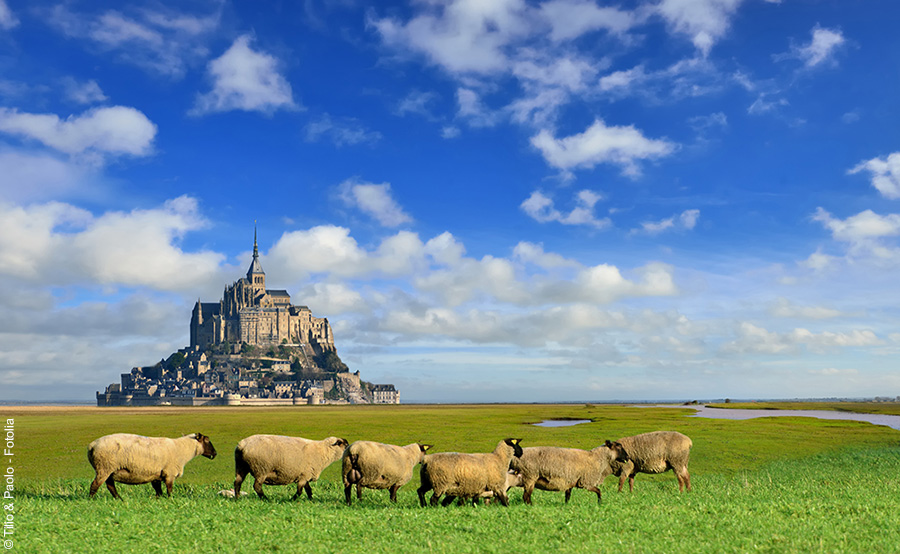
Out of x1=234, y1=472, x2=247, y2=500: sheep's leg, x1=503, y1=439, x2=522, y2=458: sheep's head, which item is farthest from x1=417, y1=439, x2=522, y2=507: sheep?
x1=234, y1=472, x2=247, y2=500: sheep's leg

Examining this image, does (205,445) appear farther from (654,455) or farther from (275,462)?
(654,455)

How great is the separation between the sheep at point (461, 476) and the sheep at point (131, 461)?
674cm

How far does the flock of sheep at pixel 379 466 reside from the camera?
13789 millimetres

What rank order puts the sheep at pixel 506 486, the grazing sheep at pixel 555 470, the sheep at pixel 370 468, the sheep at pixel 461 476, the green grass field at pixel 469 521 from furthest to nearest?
the grazing sheep at pixel 555 470
the sheep at pixel 370 468
the sheep at pixel 506 486
the sheep at pixel 461 476
the green grass field at pixel 469 521

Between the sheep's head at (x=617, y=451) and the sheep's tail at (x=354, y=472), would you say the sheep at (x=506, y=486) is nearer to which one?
the sheep's tail at (x=354, y=472)

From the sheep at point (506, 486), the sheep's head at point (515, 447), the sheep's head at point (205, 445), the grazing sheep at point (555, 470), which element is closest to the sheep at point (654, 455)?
the grazing sheep at point (555, 470)

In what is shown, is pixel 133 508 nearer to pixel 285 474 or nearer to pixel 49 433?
pixel 285 474

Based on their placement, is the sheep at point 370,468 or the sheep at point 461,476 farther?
the sheep at point 370,468

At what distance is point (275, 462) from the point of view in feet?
48.9

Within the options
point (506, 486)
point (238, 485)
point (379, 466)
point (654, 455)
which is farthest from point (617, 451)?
point (238, 485)

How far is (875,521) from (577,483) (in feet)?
20.2

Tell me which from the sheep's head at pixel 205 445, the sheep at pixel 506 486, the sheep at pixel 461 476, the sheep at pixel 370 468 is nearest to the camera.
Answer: the sheep at pixel 461 476

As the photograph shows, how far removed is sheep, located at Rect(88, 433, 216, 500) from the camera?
1424cm

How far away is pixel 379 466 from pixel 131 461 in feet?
20.1
